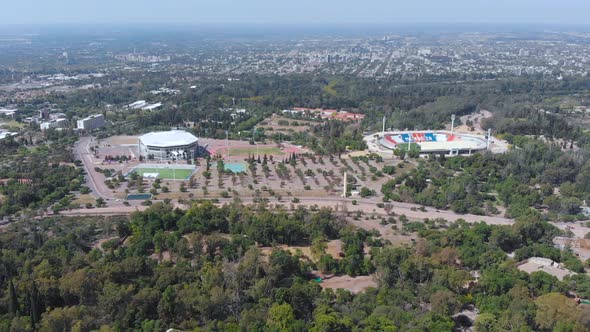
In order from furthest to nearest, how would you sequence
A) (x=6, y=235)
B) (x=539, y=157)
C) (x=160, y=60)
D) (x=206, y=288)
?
(x=160, y=60)
(x=539, y=157)
(x=6, y=235)
(x=206, y=288)

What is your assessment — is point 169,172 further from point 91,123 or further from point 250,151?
point 91,123

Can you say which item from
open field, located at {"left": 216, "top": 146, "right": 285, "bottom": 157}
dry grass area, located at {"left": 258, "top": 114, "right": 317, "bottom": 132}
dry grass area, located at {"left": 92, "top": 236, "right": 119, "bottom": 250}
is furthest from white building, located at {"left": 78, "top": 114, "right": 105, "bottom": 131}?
dry grass area, located at {"left": 92, "top": 236, "right": 119, "bottom": 250}

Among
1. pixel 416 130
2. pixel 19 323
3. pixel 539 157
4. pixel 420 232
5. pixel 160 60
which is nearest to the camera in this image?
pixel 19 323

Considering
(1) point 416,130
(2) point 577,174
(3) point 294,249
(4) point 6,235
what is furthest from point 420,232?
(1) point 416,130

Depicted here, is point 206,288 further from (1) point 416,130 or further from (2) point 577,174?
(1) point 416,130

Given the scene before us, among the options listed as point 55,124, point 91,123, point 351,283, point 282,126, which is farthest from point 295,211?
point 55,124

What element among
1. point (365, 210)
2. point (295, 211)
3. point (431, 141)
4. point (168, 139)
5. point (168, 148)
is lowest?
point (365, 210)
